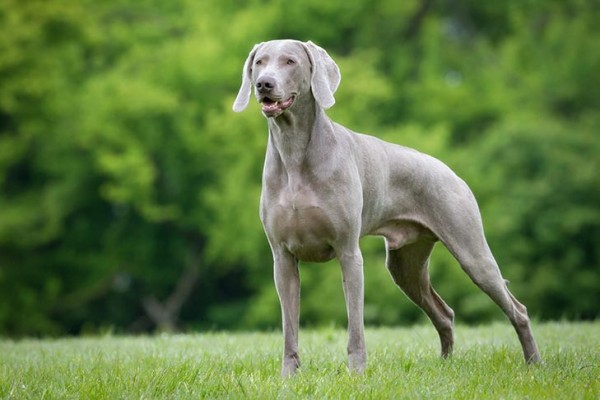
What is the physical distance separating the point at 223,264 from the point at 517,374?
78.6ft

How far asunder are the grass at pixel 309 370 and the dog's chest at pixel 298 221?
0.81 m

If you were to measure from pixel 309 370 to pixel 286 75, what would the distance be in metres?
1.90

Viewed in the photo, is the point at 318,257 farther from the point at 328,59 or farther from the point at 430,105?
the point at 430,105

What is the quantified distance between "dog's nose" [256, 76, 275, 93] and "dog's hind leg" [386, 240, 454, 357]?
1.94 meters

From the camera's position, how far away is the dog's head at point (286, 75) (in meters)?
6.10

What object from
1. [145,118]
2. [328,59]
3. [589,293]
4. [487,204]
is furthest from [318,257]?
[145,118]

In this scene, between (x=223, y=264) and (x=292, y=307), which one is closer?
(x=292, y=307)

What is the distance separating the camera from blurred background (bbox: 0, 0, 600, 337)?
2491cm

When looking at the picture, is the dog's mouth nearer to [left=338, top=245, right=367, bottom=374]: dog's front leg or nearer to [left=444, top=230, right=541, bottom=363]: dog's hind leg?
[left=338, top=245, right=367, bottom=374]: dog's front leg

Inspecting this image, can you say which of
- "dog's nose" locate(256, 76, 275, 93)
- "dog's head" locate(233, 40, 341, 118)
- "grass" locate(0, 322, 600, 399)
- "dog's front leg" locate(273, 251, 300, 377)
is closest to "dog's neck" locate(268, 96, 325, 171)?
"dog's head" locate(233, 40, 341, 118)

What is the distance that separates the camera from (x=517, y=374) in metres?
6.23

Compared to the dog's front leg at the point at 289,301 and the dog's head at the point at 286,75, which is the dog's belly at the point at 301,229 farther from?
the dog's head at the point at 286,75

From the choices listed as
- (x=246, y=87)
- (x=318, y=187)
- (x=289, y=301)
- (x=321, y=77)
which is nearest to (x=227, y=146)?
(x=246, y=87)

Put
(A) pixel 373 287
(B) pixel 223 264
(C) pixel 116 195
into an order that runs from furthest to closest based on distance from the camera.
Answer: (B) pixel 223 264 < (C) pixel 116 195 < (A) pixel 373 287
